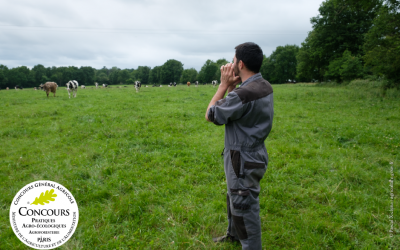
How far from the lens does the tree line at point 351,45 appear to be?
51.1 ft

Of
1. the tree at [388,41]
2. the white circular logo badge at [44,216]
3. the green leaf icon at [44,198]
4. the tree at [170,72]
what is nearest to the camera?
the white circular logo badge at [44,216]

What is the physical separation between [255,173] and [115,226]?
2532 mm

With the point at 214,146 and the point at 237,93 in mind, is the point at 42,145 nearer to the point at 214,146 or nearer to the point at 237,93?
the point at 214,146

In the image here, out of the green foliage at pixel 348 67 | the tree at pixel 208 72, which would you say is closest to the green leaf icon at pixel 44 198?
the green foliage at pixel 348 67

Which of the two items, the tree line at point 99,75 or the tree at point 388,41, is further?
the tree line at point 99,75

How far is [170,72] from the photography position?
10469 centimetres

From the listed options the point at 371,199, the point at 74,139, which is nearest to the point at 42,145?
the point at 74,139

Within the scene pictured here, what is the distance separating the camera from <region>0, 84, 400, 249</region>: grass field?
128 inches

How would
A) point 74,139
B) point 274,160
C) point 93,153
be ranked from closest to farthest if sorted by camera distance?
point 274,160 < point 93,153 < point 74,139

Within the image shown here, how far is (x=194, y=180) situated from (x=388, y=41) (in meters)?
19.3

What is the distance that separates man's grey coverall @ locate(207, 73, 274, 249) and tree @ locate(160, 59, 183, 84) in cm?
10531

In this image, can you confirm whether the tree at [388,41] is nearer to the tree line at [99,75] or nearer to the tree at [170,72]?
the tree line at [99,75]

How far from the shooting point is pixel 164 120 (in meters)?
9.95

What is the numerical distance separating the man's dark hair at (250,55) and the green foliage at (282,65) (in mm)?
81436
